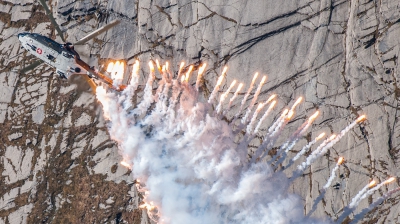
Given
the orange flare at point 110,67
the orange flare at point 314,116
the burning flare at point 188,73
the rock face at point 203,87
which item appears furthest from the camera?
the orange flare at point 110,67

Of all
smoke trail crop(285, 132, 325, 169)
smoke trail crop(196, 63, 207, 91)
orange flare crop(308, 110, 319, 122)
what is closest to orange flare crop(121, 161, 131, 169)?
smoke trail crop(196, 63, 207, 91)

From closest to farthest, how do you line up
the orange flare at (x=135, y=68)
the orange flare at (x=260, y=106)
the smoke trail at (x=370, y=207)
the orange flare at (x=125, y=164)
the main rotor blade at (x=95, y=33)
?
the smoke trail at (x=370, y=207), the main rotor blade at (x=95, y=33), the orange flare at (x=260, y=106), the orange flare at (x=125, y=164), the orange flare at (x=135, y=68)

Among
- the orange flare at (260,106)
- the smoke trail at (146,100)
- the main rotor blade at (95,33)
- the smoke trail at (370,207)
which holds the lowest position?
the smoke trail at (370,207)

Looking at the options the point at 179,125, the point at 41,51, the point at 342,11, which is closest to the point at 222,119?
the point at 179,125

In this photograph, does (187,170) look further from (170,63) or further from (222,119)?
(170,63)

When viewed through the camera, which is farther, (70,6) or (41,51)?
(70,6)

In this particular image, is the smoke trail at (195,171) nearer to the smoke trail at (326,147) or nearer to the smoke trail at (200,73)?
the smoke trail at (200,73)

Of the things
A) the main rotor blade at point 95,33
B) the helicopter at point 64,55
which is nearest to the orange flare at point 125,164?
the helicopter at point 64,55
